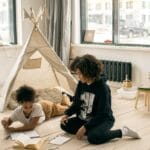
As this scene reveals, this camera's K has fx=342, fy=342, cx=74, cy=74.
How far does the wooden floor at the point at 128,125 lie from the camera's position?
9.19 feet

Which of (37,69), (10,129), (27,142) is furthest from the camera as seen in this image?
(37,69)

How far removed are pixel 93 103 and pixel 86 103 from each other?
2.8 inches

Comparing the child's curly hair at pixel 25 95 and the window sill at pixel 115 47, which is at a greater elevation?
the window sill at pixel 115 47

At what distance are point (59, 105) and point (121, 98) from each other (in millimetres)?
1088

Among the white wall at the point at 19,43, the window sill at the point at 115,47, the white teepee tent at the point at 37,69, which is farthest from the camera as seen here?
the white wall at the point at 19,43

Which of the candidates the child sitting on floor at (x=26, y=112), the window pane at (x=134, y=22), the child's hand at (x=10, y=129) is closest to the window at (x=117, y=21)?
the window pane at (x=134, y=22)

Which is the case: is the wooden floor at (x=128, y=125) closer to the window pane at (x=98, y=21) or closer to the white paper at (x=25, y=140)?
the white paper at (x=25, y=140)

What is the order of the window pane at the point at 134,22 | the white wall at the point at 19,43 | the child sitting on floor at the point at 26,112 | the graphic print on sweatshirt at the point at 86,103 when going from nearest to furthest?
the graphic print on sweatshirt at the point at 86,103 < the child sitting on floor at the point at 26,112 < the window pane at the point at 134,22 < the white wall at the point at 19,43

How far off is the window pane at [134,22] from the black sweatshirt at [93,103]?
2257 mm

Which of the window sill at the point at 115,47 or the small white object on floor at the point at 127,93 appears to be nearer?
the small white object on floor at the point at 127,93

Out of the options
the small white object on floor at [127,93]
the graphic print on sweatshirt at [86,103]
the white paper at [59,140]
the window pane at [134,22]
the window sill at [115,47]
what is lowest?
the white paper at [59,140]

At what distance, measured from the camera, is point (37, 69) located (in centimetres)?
448

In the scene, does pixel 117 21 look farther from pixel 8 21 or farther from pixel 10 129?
pixel 10 129

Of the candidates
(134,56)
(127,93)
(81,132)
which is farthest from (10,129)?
(134,56)
